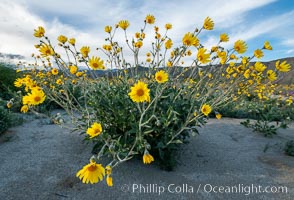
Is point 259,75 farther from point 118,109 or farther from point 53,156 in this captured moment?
point 53,156

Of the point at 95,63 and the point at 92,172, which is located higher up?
the point at 95,63

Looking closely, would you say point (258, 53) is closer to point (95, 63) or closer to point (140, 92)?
point (140, 92)

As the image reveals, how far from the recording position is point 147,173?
188 cm

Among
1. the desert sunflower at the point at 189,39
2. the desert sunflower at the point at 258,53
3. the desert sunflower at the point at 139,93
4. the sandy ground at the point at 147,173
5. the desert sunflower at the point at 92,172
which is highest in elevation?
the desert sunflower at the point at 189,39

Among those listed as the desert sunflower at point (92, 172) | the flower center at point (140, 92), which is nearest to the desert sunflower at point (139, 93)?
the flower center at point (140, 92)

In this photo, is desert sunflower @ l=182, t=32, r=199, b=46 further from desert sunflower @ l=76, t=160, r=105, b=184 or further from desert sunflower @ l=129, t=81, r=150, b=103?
desert sunflower @ l=76, t=160, r=105, b=184

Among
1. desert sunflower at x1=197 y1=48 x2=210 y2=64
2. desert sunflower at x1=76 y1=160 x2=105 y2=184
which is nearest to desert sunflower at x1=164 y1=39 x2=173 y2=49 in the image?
desert sunflower at x1=197 y1=48 x2=210 y2=64

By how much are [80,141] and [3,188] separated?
0.97 metres

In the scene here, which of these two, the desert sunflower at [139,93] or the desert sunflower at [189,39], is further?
the desert sunflower at [189,39]

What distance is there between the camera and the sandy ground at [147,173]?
1.61 meters

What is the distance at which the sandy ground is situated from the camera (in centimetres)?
161

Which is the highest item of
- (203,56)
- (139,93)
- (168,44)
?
(168,44)

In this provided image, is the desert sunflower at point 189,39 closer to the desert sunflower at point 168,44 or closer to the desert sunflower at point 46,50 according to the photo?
the desert sunflower at point 168,44

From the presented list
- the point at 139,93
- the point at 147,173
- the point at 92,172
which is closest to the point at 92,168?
the point at 92,172
